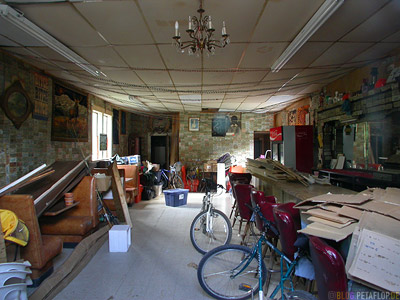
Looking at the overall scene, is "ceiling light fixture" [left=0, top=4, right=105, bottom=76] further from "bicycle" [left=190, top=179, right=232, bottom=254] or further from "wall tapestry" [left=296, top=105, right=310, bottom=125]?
"wall tapestry" [left=296, top=105, right=310, bottom=125]

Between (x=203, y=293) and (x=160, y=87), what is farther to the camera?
(x=160, y=87)

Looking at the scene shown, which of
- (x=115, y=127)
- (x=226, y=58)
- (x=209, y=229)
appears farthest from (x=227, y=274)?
(x=115, y=127)

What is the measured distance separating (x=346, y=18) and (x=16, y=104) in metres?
4.82

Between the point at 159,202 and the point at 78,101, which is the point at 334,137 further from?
the point at 78,101

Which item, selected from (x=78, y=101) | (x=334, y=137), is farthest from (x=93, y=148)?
(x=334, y=137)

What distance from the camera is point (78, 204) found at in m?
3.70

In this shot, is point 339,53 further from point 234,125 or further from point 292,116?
point 234,125

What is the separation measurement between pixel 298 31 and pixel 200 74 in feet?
7.03

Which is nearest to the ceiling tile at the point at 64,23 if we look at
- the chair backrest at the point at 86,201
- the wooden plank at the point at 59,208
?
the chair backrest at the point at 86,201

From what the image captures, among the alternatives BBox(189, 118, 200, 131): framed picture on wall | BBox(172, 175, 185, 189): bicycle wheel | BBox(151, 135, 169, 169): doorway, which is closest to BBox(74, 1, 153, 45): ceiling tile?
BBox(172, 175, 185, 189): bicycle wheel

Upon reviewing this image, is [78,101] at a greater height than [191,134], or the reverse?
[78,101]

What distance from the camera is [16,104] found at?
3930 mm

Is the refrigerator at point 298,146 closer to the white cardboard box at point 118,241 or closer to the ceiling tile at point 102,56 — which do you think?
the ceiling tile at point 102,56

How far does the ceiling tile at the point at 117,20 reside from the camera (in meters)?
2.50
